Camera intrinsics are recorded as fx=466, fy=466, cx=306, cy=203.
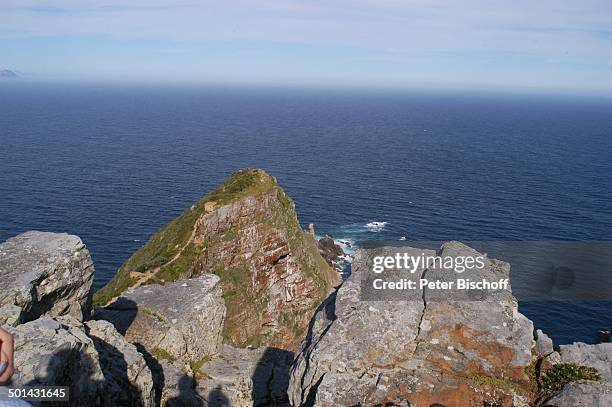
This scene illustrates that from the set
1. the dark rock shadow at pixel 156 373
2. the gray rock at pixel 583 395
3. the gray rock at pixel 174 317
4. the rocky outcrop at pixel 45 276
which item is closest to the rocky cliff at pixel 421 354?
the gray rock at pixel 583 395

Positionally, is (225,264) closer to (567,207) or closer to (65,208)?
(65,208)

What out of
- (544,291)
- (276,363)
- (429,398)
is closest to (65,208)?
(276,363)

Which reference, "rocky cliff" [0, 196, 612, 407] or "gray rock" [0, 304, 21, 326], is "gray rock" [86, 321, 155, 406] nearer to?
"rocky cliff" [0, 196, 612, 407]

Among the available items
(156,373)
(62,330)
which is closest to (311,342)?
(62,330)

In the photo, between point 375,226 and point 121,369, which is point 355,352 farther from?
point 375,226

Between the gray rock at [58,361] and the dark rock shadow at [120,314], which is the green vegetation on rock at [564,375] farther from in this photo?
the dark rock shadow at [120,314]
